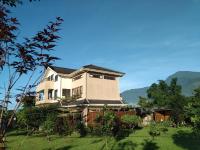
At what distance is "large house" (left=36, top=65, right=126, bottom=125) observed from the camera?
37344 millimetres

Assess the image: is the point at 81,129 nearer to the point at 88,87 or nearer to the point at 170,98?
the point at 88,87

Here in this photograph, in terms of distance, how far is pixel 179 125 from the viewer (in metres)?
38.4

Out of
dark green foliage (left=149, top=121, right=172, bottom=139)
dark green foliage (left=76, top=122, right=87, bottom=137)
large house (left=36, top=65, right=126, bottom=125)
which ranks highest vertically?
large house (left=36, top=65, right=126, bottom=125)

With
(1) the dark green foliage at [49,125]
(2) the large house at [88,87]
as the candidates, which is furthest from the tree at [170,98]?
(1) the dark green foliage at [49,125]

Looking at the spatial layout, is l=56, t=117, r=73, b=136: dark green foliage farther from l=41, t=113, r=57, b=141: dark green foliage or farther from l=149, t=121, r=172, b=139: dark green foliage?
l=149, t=121, r=172, b=139: dark green foliage

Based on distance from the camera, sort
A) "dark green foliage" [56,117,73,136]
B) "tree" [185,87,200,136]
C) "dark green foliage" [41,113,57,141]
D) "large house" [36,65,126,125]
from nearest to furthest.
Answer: "tree" [185,87,200,136] < "dark green foliage" [41,113,57,141] < "dark green foliage" [56,117,73,136] < "large house" [36,65,126,125]

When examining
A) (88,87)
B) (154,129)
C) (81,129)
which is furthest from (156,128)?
(88,87)

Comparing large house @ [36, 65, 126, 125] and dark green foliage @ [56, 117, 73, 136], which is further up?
large house @ [36, 65, 126, 125]

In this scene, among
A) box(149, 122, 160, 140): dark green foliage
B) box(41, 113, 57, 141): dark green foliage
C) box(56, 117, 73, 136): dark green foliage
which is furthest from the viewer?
box(56, 117, 73, 136): dark green foliage

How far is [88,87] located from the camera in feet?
128

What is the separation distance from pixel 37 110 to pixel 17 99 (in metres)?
26.3

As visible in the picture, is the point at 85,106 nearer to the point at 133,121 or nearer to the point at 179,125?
the point at 133,121

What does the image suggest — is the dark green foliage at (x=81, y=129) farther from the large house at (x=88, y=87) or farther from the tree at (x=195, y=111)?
the tree at (x=195, y=111)

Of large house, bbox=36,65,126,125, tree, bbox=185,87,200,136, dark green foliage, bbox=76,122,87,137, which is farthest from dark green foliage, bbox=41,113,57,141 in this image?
tree, bbox=185,87,200,136
